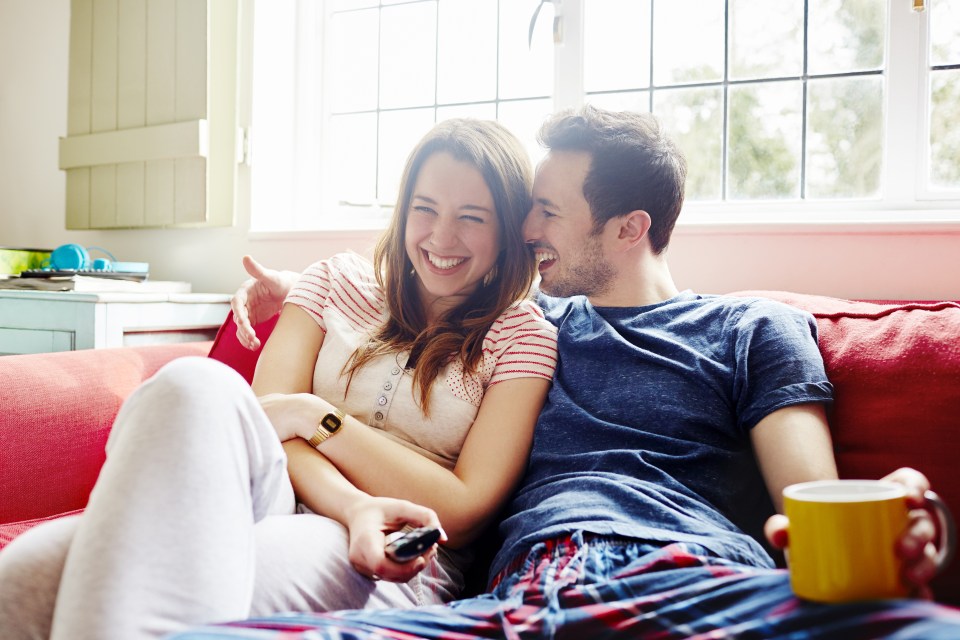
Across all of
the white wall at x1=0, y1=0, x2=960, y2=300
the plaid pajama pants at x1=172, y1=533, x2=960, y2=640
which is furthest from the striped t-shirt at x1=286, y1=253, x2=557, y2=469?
the white wall at x1=0, y1=0, x2=960, y2=300

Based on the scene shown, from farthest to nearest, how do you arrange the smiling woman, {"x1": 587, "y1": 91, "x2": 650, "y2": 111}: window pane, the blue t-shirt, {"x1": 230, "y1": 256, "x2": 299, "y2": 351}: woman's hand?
1. {"x1": 587, "y1": 91, "x2": 650, "y2": 111}: window pane
2. {"x1": 230, "y1": 256, "x2": 299, "y2": 351}: woman's hand
3. the smiling woman
4. the blue t-shirt

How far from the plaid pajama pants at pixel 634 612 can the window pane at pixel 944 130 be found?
51.3 inches

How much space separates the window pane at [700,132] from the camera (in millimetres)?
1996

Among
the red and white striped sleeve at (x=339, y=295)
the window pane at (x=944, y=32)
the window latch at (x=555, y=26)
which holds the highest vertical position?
the window latch at (x=555, y=26)

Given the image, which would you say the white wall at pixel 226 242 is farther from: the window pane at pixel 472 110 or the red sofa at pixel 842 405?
the window pane at pixel 472 110

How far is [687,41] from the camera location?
2037mm

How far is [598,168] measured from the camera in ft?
4.33

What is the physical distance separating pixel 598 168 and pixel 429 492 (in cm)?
59

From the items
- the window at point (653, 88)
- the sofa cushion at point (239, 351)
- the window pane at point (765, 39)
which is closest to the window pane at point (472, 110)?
the window at point (653, 88)

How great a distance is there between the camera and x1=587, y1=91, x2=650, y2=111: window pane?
6.84ft

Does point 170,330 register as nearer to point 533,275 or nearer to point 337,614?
point 533,275

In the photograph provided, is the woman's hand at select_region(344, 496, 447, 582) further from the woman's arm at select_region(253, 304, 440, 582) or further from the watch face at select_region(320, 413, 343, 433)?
the watch face at select_region(320, 413, 343, 433)

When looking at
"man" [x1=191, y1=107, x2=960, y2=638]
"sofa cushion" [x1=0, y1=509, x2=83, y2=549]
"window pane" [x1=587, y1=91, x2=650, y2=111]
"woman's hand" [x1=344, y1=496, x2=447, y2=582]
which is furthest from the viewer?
"window pane" [x1=587, y1=91, x2=650, y2=111]

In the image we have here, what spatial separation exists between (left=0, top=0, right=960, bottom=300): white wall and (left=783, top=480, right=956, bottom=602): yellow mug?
1057mm
